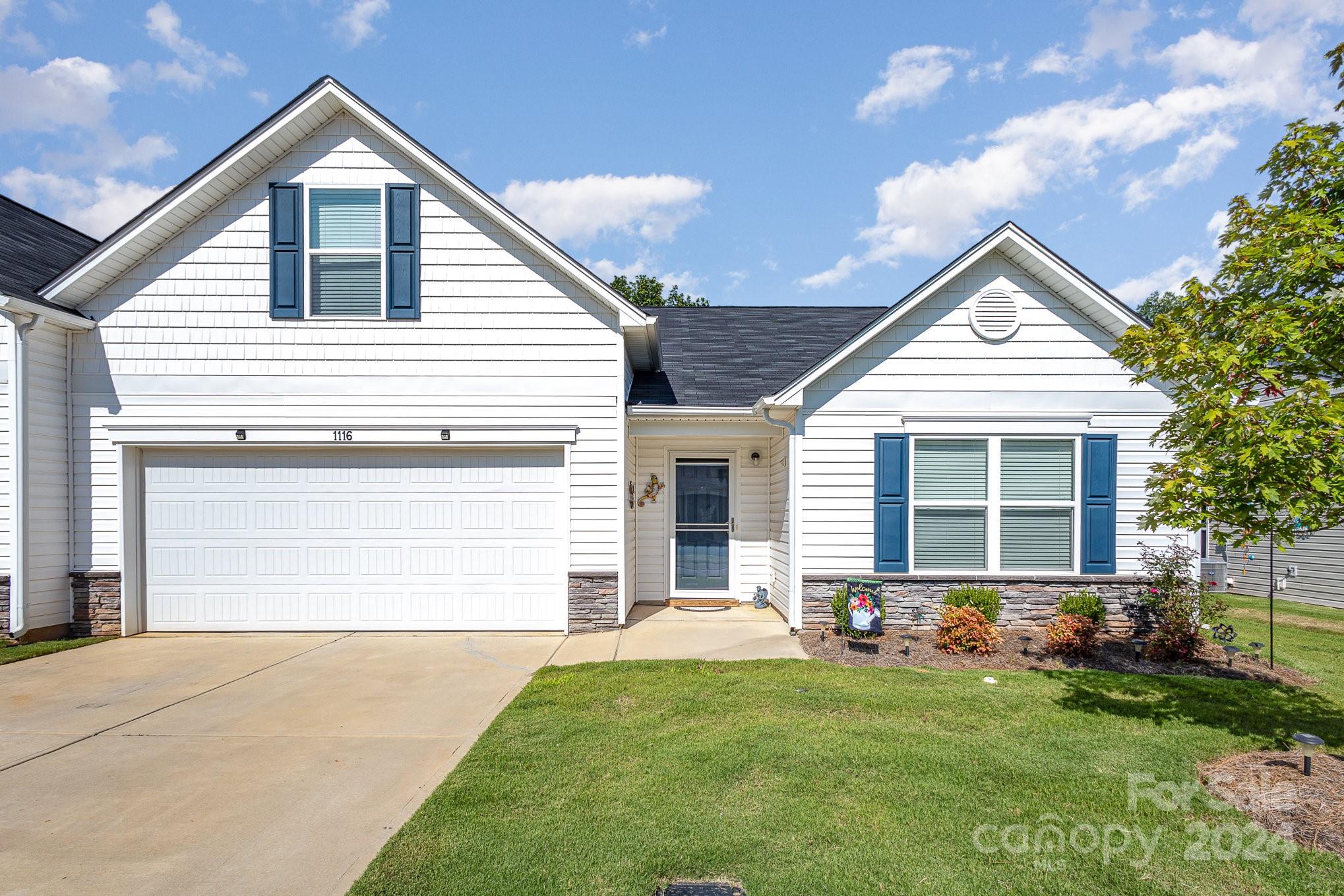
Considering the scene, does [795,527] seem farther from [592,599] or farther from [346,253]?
[346,253]

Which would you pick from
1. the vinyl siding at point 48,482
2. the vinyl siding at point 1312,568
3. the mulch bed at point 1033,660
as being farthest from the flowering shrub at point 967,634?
the vinyl siding at point 48,482

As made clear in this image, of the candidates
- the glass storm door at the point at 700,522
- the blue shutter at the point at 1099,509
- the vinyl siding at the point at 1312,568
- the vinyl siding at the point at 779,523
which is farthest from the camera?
the vinyl siding at the point at 1312,568

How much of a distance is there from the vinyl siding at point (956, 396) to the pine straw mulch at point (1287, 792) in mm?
4328

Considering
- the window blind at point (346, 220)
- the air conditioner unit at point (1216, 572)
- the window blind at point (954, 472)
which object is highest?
the window blind at point (346, 220)

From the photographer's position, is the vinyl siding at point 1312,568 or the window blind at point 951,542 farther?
the vinyl siding at point 1312,568

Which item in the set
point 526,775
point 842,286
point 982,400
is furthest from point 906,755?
point 842,286

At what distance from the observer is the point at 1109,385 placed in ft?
27.6

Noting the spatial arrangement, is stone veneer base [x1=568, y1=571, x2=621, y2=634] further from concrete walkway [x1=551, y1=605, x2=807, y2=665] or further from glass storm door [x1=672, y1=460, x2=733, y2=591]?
glass storm door [x1=672, y1=460, x2=733, y2=591]

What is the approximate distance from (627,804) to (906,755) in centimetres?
191

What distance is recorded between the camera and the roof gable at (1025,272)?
7996 millimetres

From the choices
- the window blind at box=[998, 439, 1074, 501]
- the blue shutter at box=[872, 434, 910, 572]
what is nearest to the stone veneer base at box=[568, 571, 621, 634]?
the blue shutter at box=[872, 434, 910, 572]

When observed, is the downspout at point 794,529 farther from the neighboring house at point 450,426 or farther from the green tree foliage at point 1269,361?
the green tree foliage at point 1269,361

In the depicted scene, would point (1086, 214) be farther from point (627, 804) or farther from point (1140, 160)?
point (627, 804)

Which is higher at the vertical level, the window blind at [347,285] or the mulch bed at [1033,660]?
the window blind at [347,285]
